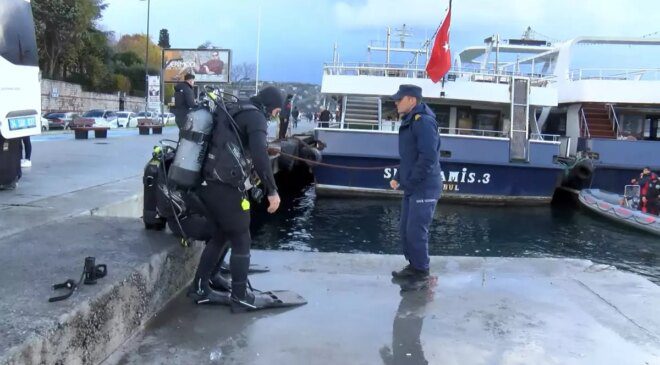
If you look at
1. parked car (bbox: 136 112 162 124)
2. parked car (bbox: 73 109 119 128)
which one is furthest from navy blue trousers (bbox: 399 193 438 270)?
parked car (bbox: 73 109 119 128)

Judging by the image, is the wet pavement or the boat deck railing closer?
the wet pavement

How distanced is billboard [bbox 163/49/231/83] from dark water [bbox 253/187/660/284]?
24.2 meters

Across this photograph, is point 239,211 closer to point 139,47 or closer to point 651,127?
point 651,127

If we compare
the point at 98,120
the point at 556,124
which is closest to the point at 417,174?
the point at 556,124

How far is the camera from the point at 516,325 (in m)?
3.74

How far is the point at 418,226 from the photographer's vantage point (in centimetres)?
455

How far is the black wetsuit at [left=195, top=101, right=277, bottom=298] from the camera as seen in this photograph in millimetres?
3480

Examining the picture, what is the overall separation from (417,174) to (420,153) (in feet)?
0.54

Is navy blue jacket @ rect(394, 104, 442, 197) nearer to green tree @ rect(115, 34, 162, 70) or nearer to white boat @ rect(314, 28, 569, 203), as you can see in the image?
white boat @ rect(314, 28, 569, 203)

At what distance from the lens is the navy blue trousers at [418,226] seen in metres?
4.54

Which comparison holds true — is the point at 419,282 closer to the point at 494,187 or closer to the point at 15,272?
the point at 15,272

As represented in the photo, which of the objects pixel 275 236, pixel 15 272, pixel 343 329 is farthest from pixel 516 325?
pixel 275 236

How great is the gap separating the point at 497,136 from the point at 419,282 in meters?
12.9

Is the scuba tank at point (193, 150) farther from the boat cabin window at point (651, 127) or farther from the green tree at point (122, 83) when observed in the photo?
the green tree at point (122, 83)
